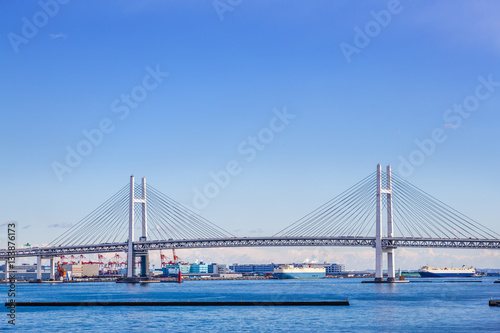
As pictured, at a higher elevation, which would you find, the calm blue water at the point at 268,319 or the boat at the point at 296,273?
the calm blue water at the point at 268,319

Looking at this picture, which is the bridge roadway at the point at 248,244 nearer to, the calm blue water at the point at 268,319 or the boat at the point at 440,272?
the calm blue water at the point at 268,319

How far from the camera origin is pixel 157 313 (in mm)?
48875

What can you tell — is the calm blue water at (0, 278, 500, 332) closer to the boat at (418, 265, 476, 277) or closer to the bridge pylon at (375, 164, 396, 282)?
the bridge pylon at (375, 164, 396, 282)

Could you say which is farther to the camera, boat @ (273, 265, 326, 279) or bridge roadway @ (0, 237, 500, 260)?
boat @ (273, 265, 326, 279)

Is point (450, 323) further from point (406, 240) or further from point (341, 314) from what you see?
point (406, 240)

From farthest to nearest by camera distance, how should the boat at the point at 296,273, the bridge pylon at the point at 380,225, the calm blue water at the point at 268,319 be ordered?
the boat at the point at 296,273 < the bridge pylon at the point at 380,225 < the calm blue water at the point at 268,319

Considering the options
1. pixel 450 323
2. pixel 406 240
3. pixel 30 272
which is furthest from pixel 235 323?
pixel 30 272

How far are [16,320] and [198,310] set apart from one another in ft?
42.4

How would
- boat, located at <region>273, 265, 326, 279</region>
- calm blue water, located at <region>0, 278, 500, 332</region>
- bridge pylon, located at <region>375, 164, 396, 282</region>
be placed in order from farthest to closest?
boat, located at <region>273, 265, 326, 279</region> → bridge pylon, located at <region>375, 164, 396, 282</region> → calm blue water, located at <region>0, 278, 500, 332</region>

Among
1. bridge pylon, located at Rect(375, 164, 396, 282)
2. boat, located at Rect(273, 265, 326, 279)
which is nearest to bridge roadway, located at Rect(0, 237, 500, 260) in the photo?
bridge pylon, located at Rect(375, 164, 396, 282)

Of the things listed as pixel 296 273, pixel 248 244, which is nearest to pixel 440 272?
pixel 296 273

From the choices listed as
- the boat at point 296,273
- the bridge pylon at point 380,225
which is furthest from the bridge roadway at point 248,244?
the boat at point 296,273

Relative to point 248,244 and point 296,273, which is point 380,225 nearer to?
point 248,244

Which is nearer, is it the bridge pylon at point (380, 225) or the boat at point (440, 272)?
the bridge pylon at point (380, 225)
